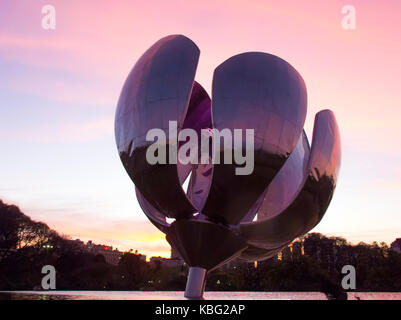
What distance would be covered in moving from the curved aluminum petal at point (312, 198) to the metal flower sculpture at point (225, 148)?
28mm

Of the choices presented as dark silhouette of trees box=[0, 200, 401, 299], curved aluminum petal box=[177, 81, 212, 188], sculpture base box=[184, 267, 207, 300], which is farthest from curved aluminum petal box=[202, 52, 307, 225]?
dark silhouette of trees box=[0, 200, 401, 299]

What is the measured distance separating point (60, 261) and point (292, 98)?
167ft

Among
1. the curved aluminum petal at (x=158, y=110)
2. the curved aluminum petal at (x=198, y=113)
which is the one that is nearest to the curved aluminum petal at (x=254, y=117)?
the curved aluminum petal at (x=158, y=110)

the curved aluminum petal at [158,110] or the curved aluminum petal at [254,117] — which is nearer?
the curved aluminum petal at [254,117]

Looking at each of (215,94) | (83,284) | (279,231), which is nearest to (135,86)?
(215,94)

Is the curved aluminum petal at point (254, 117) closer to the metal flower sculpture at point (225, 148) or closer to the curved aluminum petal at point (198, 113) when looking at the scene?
the metal flower sculpture at point (225, 148)

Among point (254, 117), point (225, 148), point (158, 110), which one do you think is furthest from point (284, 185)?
point (158, 110)

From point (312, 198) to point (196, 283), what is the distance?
4.01 meters

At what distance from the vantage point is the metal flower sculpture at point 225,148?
11820 mm

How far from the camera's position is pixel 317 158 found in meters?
12.9

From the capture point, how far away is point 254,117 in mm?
11750

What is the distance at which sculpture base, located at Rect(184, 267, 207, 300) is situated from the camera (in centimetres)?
1316

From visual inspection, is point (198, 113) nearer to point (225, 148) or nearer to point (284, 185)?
point (284, 185)
